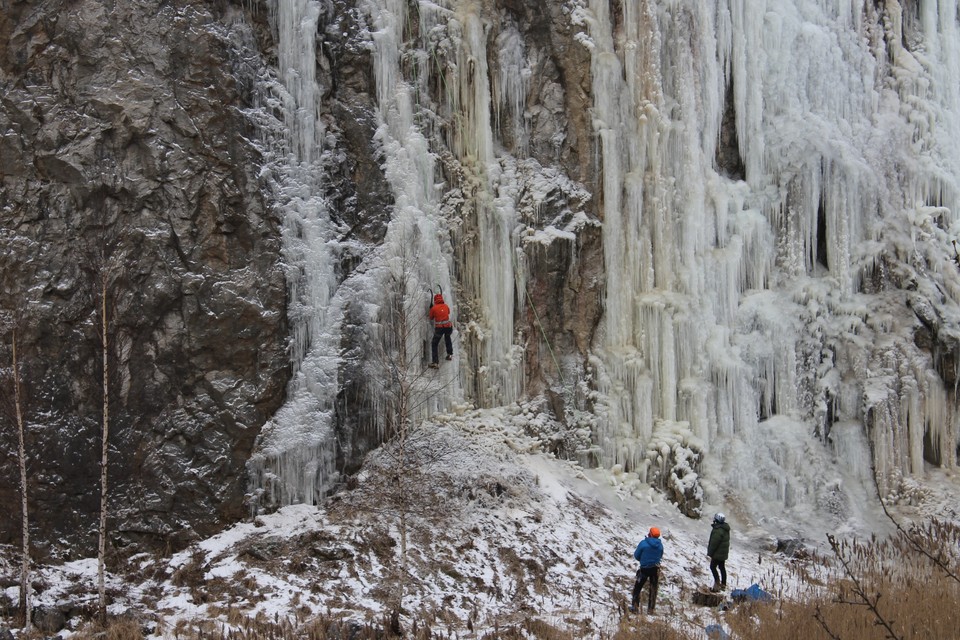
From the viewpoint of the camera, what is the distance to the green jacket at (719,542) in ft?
36.7

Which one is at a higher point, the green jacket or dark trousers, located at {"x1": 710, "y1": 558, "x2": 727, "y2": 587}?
the green jacket

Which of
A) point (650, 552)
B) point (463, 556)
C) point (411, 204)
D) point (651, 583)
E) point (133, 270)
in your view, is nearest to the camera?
point (650, 552)

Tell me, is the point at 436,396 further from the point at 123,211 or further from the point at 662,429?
the point at 123,211

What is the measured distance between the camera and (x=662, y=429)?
14484mm

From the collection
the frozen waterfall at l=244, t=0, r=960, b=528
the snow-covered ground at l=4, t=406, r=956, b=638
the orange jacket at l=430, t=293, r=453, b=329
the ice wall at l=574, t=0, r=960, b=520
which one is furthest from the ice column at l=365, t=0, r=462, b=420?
the ice wall at l=574, t=0, r=960, b=520

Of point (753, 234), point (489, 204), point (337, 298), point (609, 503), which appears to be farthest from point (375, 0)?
point (609, 503)

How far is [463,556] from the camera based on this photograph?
11.7 m

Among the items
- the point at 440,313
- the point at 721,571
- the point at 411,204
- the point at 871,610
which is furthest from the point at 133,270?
the point at 871,610

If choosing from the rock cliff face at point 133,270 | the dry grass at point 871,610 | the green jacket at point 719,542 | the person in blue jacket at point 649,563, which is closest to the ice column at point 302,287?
the rock cliff face at point 133,270

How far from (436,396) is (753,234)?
6.84m

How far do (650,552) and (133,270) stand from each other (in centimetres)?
813

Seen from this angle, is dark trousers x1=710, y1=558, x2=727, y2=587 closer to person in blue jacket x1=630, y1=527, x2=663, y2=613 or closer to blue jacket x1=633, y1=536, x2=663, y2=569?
person in blue jacket x1=630, y1=527, x2=663, y2=613

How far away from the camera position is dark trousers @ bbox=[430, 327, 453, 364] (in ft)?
44.6

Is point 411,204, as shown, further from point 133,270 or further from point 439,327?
point 133,270
